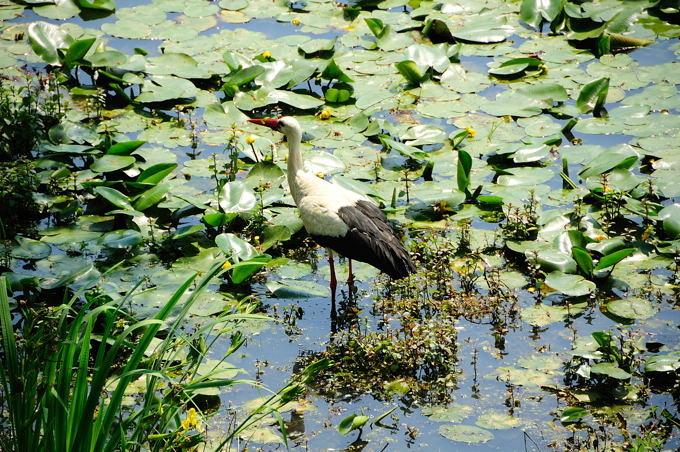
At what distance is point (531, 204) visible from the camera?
5590 mm

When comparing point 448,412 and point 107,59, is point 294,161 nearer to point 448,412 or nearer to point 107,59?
point 448,412

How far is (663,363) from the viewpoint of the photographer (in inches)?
168

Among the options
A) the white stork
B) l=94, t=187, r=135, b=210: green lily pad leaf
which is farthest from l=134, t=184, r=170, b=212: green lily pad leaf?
the white stork

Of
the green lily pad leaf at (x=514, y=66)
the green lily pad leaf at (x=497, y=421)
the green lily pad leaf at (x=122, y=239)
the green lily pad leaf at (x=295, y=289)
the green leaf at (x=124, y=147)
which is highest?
the green lily pad leaf at (x=514, y=66)

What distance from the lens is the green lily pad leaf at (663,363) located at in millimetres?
4230

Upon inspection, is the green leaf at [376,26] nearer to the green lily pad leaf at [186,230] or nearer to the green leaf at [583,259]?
the green lily pad leaf at [186,230]

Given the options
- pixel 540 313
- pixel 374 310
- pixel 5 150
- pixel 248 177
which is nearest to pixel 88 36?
pixel 5 150

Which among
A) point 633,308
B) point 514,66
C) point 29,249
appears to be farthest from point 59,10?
point 633,308

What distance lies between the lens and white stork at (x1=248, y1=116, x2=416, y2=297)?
491 centimetres

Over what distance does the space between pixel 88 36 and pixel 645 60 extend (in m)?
5.41

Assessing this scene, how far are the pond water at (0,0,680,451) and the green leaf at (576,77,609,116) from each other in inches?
0.9

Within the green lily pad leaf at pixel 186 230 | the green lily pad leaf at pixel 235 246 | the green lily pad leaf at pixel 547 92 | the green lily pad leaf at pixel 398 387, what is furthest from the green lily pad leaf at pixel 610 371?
the green lily pad leaf at pixel 547 92

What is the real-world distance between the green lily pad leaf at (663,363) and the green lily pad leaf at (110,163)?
A: 149 inches

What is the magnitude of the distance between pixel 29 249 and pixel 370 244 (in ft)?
7.29
